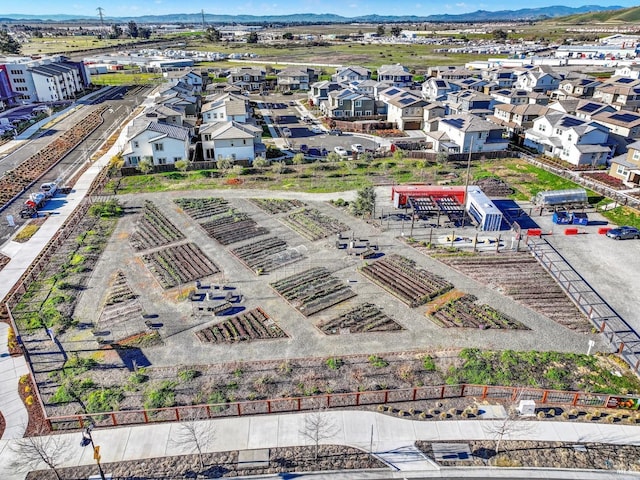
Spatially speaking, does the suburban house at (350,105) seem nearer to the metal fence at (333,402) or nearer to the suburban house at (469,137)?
the suburban house at (469,137)

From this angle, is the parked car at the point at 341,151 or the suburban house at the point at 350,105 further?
the suburban house at the point at 350,105

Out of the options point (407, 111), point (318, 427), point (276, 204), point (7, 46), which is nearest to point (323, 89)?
point (407, 111)

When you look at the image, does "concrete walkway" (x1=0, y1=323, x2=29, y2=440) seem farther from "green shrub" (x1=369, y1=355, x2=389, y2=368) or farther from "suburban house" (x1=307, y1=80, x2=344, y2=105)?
"suburban house" (x1=307, y1=80, x2=344, y2=105)

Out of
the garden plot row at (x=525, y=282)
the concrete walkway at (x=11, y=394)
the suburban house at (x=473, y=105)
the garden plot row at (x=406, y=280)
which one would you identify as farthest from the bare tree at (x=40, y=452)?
the suburban house at (x=473, y=105)

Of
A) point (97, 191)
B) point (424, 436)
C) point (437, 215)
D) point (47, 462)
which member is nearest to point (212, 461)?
point (47, 462)

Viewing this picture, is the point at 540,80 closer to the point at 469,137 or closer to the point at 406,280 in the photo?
the point at 469,137

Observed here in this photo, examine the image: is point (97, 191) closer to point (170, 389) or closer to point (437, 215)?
point (170, 389)
